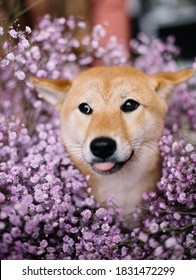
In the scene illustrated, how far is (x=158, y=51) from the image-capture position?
2092 millimetres

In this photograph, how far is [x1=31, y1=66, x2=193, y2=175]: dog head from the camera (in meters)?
1.42

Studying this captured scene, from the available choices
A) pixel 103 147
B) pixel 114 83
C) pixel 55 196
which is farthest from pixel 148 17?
pixel 55 196

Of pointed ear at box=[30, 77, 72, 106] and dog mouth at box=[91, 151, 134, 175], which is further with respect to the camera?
pointed ear at box=[30, 77, 72, 106]

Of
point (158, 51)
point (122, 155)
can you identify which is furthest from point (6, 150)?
point (158, 51)

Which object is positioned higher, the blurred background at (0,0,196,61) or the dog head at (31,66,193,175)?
the blurred background at (0,0,196,61)

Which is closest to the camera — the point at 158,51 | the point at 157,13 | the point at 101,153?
the point at 101,153

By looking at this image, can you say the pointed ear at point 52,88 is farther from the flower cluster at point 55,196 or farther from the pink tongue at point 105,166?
the pink tongue at point 105,166

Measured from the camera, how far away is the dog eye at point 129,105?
1521 mm

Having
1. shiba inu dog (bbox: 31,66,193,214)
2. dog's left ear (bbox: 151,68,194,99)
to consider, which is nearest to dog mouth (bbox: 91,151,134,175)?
shiba inu dog (bbox: 31,66,193,214)

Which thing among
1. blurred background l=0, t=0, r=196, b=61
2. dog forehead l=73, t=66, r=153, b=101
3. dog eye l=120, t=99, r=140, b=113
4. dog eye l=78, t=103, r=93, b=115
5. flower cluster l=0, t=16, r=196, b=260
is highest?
blurred background l=0, t=0, r=196, b=61

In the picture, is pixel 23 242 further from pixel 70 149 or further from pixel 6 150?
pixel 70 149

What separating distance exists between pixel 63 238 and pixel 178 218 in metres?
0.31

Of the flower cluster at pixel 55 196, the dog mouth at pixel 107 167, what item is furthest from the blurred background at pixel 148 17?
the dog mouth at pixel 107 167

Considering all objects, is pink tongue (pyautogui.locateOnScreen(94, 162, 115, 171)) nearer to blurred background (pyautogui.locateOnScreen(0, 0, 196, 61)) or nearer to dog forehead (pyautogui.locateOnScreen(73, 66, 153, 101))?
dog forehead (pyautogui.locateOnScreen(73, 66, 153, 101))
